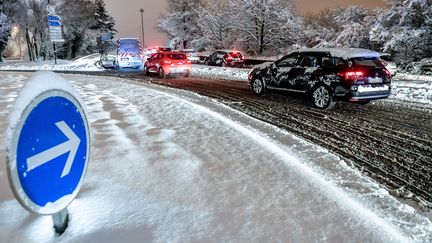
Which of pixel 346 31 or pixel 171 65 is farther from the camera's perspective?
pixel 346 31

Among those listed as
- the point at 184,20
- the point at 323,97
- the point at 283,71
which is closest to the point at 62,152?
the point at 323,97

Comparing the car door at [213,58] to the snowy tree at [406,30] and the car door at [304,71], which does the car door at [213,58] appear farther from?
the car door at [304,71]

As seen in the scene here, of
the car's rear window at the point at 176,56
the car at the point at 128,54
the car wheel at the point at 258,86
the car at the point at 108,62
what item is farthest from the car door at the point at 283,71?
the car at the point at 108,62

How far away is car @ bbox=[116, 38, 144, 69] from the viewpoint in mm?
25312

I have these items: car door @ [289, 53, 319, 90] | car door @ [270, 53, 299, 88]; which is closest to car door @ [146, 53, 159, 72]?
car door @ [270, 53, 299, 88]

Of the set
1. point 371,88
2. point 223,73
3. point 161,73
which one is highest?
point 371,88

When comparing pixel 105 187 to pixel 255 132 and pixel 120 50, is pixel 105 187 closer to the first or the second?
pixel 255 132

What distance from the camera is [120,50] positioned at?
25391 millimetres

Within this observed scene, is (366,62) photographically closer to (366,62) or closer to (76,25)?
(366,62)

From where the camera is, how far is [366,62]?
32.0 feet

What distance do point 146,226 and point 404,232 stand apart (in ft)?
7.37

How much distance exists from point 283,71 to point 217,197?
27.5 ft

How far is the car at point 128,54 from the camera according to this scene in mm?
25312

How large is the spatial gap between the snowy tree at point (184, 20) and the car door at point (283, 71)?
45827mm
